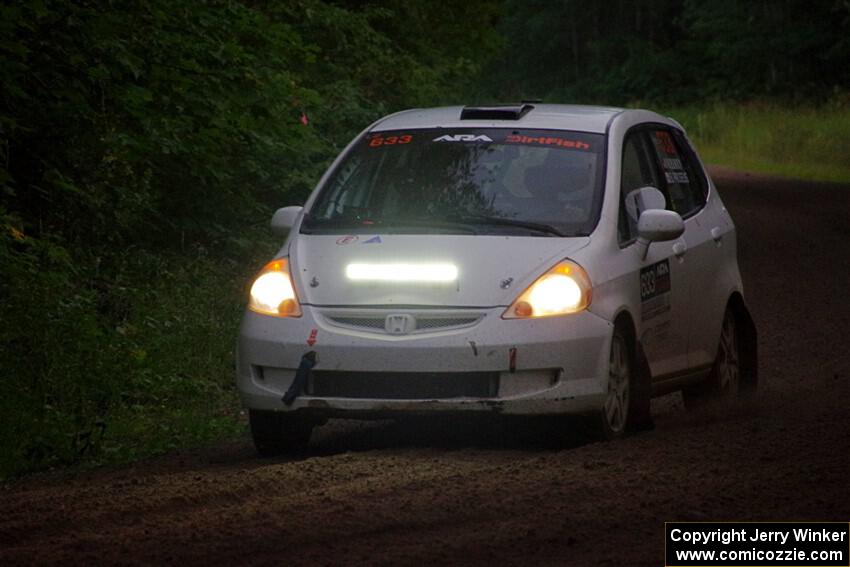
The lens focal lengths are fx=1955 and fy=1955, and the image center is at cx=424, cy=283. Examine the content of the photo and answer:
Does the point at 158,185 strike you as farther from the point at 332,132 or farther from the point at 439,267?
the point at 439,267

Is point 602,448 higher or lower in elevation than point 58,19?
lower

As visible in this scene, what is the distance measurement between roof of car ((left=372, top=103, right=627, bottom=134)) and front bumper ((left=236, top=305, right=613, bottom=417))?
1.54m

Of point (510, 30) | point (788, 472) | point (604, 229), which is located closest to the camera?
point (788, 472)

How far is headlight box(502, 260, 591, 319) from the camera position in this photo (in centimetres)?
887

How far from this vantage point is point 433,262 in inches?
357

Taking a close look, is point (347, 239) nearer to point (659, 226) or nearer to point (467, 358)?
point (467, 358)

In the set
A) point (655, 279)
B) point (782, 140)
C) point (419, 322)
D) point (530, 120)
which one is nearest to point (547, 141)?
point (530, 120)

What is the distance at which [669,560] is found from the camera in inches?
239

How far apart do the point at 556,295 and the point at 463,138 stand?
1.55 m

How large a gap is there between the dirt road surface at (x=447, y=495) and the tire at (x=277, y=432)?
0.10 metres

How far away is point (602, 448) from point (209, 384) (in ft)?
14.3

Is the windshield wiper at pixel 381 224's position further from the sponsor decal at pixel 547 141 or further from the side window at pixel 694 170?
the side window at pixel 694 170

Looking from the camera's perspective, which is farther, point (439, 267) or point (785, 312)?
point (785, 312)

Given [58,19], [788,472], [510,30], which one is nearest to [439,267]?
[788,472]
